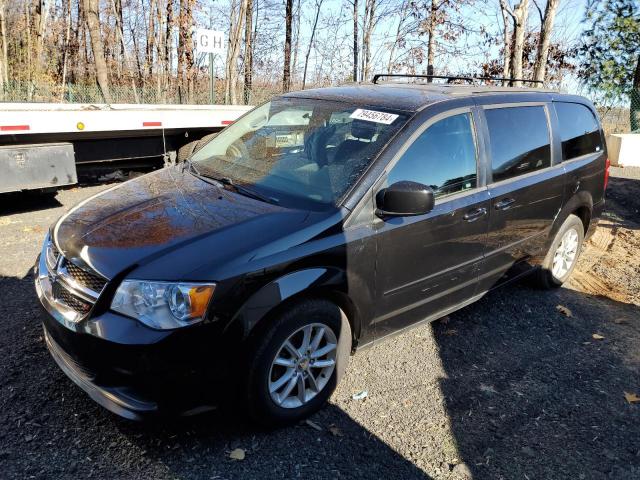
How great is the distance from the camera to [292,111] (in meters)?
4.00

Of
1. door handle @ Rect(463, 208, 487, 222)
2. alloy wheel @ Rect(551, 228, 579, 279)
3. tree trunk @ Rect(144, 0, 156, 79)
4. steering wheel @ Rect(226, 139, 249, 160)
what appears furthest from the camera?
tree trunk @ Rect(144, 0, 156, 79)

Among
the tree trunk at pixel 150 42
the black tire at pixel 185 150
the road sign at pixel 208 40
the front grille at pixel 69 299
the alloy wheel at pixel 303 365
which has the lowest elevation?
the alloy wheel at pixel 303 365

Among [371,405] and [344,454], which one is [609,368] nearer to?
[371,405]

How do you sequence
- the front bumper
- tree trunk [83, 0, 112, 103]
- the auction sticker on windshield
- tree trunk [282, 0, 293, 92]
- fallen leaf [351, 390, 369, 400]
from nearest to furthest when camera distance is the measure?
the front bumper, fallen leaf [351, 390, 369, 400], the auction sticker on windshield, tree trunk [83, 0, 112, 103], tree trunk [282, 0, 293, 92]

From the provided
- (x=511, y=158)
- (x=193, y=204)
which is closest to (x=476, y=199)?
(x=511, y=158)

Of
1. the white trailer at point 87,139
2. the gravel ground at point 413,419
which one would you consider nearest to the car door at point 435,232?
the gravel ground at point 413,419

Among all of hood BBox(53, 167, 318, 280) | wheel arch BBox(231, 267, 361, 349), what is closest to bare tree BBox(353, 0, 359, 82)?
hood BBox(53, 167, 318, 280)

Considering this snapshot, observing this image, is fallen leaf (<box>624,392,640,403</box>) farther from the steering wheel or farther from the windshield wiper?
the steering wheel

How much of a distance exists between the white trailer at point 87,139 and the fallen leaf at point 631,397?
6.01 meters

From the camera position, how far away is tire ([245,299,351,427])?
2.71 metres

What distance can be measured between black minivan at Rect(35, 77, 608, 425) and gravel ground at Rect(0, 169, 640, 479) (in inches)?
11.9

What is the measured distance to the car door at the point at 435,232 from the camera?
3252 millimetres

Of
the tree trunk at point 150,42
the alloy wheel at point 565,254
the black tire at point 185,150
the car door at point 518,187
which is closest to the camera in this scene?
the car door at point 518,187

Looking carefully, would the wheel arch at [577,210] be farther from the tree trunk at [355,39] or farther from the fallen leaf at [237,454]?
the tree trunk at [355,39]
